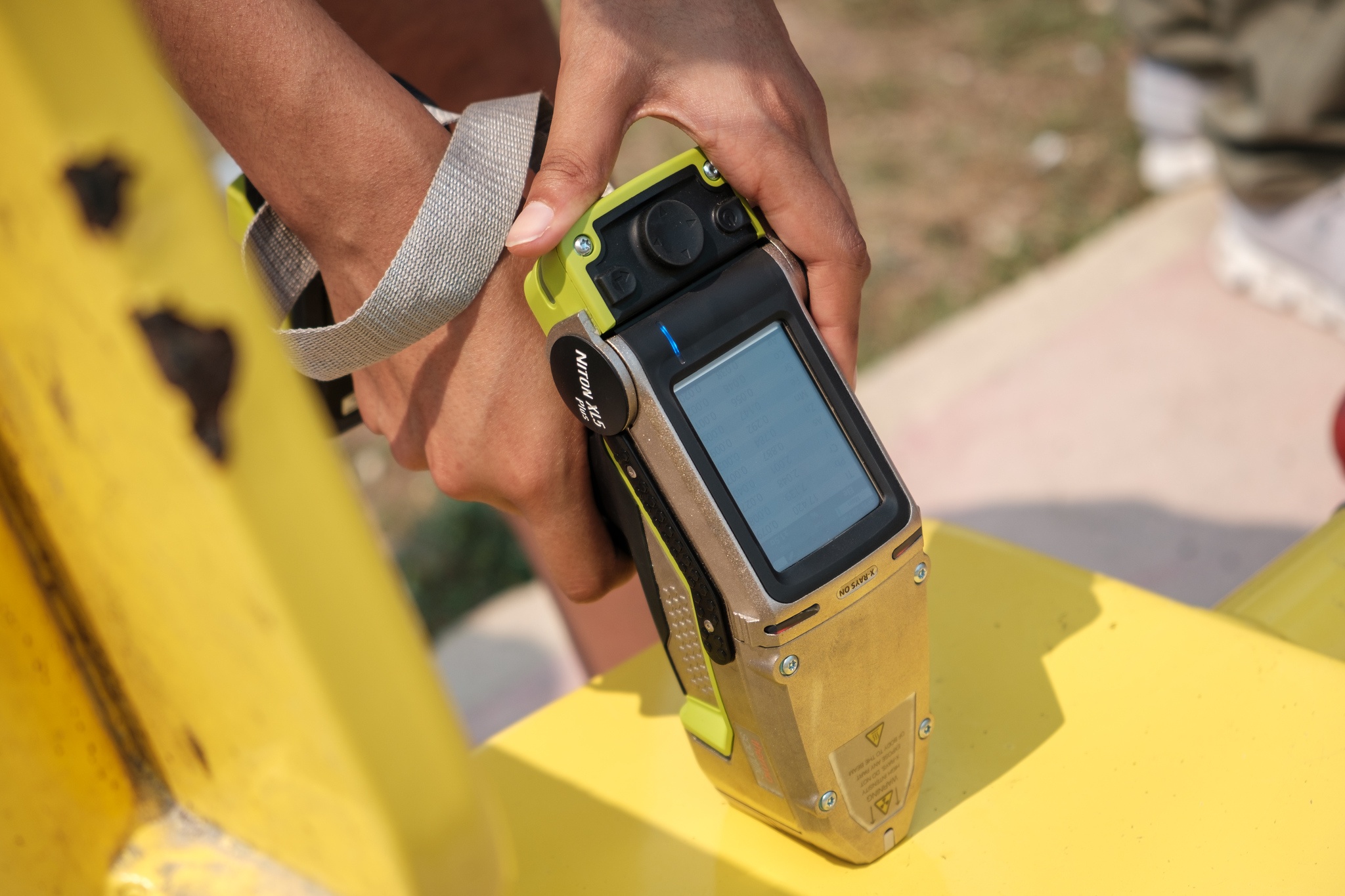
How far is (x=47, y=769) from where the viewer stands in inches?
21.8

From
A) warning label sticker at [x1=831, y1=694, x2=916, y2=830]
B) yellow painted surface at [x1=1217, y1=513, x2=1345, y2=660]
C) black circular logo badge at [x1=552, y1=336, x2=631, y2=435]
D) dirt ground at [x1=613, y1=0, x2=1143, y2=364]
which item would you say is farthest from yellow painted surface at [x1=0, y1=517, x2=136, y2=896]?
dirt ground at [x1=613, y1=0, x2=1143, y2=364]

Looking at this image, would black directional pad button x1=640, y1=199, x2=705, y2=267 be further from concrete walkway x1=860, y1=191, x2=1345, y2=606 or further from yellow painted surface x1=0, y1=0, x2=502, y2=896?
concrete walkway x1=860, y1=191, x2=1345, y2=606

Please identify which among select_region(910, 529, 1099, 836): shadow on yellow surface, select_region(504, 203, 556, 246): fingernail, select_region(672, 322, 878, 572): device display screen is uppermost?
select_region(504, 203, 556, 246): fingernail

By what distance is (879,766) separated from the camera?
2.75 ft

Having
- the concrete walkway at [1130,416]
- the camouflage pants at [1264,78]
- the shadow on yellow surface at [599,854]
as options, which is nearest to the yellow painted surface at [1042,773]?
the shadow on yellow surface at [599,854]

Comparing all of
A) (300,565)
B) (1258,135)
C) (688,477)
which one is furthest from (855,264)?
(1258,135)

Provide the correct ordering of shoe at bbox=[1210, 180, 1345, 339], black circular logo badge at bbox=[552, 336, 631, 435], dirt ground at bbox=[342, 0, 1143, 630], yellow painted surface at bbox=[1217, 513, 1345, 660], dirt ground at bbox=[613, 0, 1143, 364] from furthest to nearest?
dirt ground at bbox=[613, 0, 1143, 364], dirt ground at bbox=[342, 0, 1143, 630], shoe at bbox=[1210, 180, 1345, 339], yellow painted surface at bbox=[1217, 513, 1345, 660], black circular logo badge at bbox=[552, 336, 631, 435]

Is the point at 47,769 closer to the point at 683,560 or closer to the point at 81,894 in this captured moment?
the point at 81,894

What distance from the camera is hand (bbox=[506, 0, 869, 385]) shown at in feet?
2.57

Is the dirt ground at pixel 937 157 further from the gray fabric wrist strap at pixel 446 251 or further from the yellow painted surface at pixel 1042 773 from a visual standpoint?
the gray fabric wrist strap at pixel 446 251

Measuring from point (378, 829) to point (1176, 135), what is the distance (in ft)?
8.71

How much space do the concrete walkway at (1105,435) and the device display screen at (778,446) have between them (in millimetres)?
790

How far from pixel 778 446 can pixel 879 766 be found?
0.28m

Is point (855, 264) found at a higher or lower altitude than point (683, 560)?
higher
